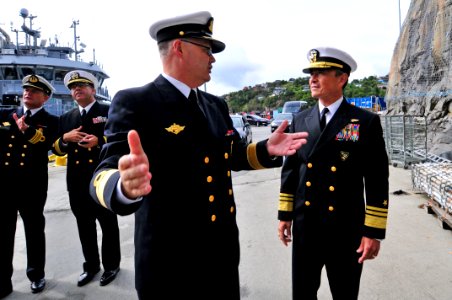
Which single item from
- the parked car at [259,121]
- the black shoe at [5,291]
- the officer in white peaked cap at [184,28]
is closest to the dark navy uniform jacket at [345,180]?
the officer in white peaked cap at [184,28]

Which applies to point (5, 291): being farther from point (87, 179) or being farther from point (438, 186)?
point (438, 186)

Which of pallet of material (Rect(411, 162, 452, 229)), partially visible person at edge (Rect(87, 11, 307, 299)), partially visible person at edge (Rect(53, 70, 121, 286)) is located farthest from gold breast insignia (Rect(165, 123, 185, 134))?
pallet of material (Rect(411, 162, 452, 229))

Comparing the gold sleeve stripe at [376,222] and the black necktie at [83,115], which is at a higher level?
the black necktie at [83,115]

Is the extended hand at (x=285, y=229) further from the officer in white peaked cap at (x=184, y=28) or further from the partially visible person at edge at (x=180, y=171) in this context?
the officer in white peaked cap at (x=184, y=28)

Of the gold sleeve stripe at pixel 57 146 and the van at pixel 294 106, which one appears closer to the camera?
the gold sleeve stripe at pixel 57 146

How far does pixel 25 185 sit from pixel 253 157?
2.60m

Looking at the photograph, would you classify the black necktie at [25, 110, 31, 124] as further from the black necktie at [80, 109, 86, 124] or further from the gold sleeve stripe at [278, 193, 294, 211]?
the gold sleeve stripe at [278, 193, 294, 211]

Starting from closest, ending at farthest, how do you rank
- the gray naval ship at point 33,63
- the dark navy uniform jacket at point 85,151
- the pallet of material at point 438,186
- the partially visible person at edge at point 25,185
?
the partially visible person at edge at point 25,185 < the dark navy uniform jacket at point 85,151 < the pallet of material at point 438,186 < the gray naval ship at point 33,63

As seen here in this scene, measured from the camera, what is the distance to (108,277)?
330 cm

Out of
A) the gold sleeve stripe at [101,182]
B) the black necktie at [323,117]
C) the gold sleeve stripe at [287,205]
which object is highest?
the black necktie at [323,117]

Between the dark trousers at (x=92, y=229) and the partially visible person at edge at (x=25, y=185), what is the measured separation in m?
0.38

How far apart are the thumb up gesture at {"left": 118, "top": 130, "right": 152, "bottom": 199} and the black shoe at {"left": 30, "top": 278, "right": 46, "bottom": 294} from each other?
284cm

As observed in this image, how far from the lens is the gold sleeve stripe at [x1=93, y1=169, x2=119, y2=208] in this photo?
4.09 feet

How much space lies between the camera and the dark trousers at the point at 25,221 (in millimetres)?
3229
